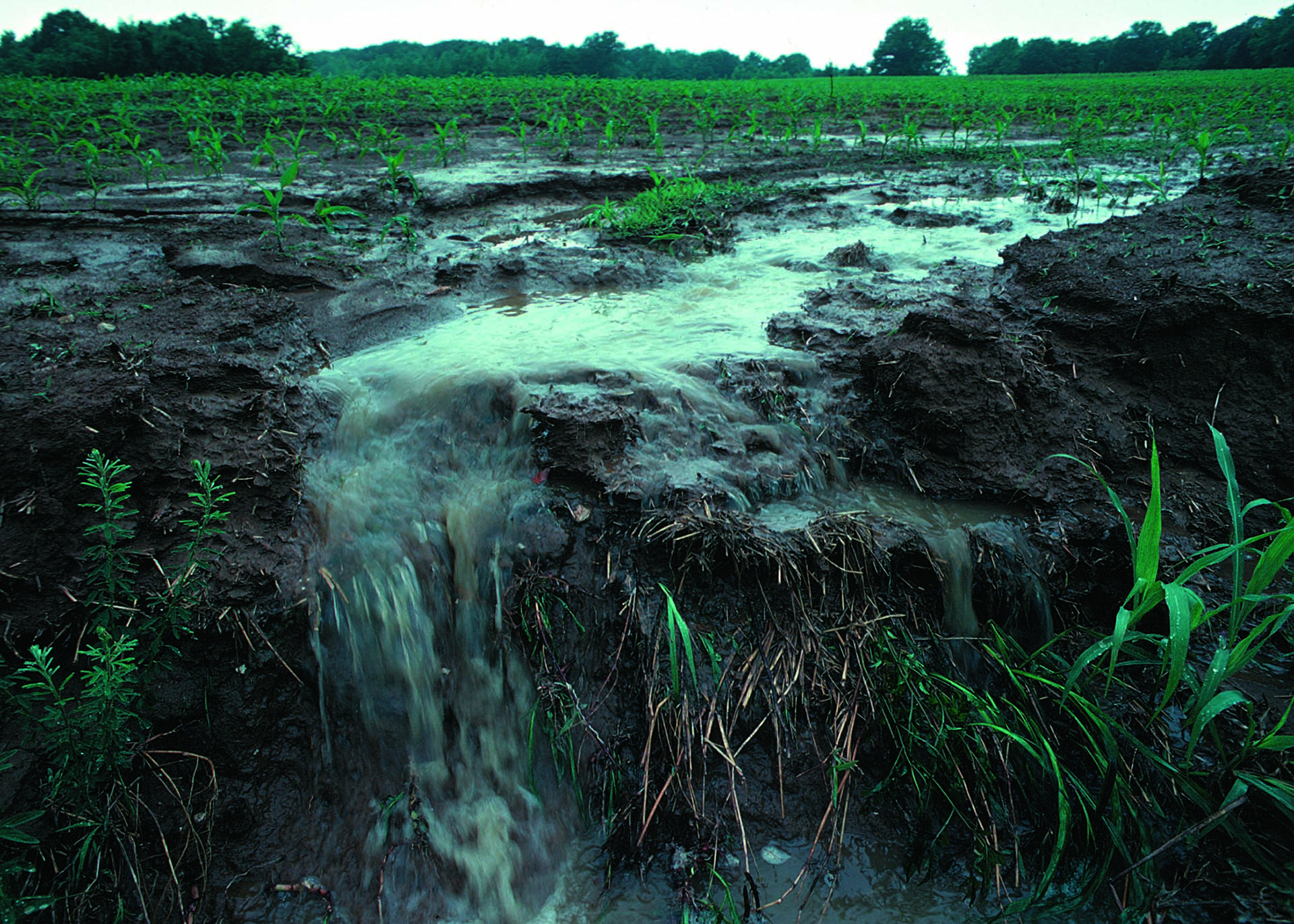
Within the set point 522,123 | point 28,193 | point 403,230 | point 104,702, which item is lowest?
point 104,702

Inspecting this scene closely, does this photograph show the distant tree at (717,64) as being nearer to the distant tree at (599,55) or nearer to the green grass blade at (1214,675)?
the distant tree at (599,55)

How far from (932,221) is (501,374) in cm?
448

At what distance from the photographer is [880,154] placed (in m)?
8.66

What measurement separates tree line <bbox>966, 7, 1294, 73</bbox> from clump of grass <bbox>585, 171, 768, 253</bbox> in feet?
158

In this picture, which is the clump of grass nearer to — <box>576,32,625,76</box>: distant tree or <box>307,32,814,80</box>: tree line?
<box>307,32,814,80</box>: tree line

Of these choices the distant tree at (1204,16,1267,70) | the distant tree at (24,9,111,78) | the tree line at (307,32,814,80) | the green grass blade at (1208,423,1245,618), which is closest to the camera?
the green grass blade at (1208,423,1245,618)

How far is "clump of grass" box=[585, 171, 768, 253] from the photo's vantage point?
212 inches

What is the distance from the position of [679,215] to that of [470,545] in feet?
13.3

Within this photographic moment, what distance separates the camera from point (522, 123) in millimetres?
10594

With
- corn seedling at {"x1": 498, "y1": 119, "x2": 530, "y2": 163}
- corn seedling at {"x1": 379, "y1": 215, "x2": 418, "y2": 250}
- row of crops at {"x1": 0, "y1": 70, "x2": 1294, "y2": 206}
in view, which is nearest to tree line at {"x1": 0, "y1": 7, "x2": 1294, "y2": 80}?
row of crops at {"x1": 0, "y1": 70, "x2": 1294, "y2": 206}

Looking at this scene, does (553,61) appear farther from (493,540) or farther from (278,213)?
(493,540)

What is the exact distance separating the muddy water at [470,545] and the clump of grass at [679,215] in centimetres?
201

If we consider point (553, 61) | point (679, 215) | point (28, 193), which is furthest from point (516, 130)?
point (553, 61)

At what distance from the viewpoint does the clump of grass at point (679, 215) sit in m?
5.38
